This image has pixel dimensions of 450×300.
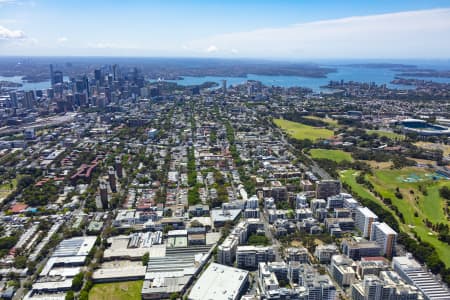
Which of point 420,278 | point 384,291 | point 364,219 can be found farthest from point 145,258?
point 420,278

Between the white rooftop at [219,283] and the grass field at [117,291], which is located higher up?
the white rooftop at [219,283]

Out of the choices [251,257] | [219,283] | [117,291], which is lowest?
[117,291]

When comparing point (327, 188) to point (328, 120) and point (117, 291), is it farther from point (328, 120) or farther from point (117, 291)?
point (328, 120)

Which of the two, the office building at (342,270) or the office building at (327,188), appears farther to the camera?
the office building at (327,188)

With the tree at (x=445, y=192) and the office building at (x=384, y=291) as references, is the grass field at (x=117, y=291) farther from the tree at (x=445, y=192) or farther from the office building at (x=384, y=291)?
the tree at (x=445, y=192)

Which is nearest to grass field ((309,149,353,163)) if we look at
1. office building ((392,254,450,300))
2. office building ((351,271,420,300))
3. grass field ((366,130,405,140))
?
grass field ((366,130,405,140))

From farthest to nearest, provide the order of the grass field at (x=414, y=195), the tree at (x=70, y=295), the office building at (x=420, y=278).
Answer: the grass field at (x=414, y=195), the tree at (x=70, y=295), the office building at (x=420, y=278)

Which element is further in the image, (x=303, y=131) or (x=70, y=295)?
(x=303, y=131)

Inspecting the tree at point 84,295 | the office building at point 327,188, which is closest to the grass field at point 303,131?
the office building at point 327,188
